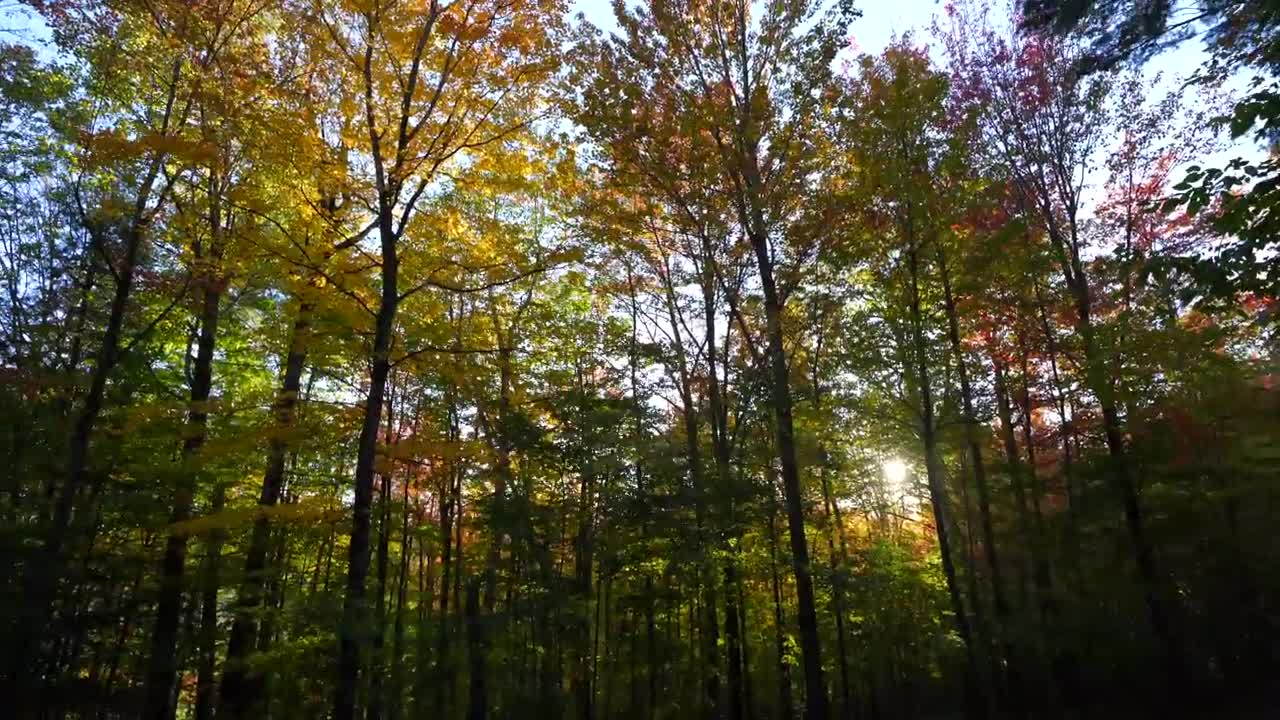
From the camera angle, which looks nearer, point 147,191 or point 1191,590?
point 147,191

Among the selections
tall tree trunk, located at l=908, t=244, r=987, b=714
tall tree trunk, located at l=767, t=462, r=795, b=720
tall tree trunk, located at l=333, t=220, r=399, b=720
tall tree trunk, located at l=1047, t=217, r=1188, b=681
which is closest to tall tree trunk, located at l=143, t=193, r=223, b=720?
tall tree trunk, located at l=333, t=220, r=399, b=720

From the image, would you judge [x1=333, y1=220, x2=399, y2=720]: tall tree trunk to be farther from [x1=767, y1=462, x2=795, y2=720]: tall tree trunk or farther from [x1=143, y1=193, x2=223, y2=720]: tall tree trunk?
[x1=767, y1=462, x2=795, y2=720]: tall tree trunk

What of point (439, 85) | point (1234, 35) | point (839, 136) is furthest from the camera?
point (839, 136)

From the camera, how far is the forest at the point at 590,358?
784 centimetres

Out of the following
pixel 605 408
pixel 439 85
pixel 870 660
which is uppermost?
pixel 439 85

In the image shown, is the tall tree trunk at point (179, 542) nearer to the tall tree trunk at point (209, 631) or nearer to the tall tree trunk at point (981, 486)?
the tall tree trunk at point (209, 631)

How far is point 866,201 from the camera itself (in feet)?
34.1

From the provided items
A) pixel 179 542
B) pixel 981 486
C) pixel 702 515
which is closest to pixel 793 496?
pixel 702 515

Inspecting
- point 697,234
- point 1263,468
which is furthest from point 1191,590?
point 697,234

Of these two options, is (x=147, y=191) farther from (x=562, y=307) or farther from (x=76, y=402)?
(x=562, y=307)

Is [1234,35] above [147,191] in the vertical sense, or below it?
below

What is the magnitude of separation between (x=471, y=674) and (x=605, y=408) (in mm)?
5354

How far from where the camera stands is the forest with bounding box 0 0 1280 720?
7.84m

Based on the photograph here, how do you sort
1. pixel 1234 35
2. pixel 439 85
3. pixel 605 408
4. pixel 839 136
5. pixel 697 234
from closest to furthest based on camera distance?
pixel 1234 35 < pixel 439 85 < pixel 839 136 < pixel 697 234 < pixel 605 408
